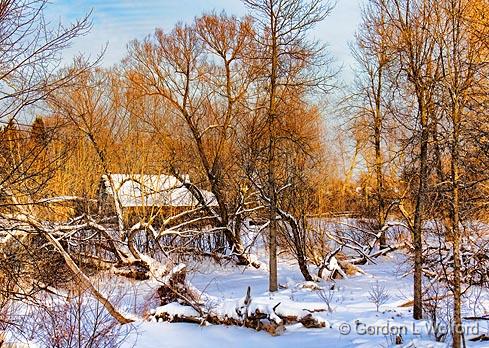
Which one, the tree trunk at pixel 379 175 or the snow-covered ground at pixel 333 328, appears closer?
the snow-covered ground at pixel 333 328

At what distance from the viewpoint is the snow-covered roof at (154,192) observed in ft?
55.0

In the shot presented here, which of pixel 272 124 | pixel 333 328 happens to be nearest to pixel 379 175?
pixel 272 124

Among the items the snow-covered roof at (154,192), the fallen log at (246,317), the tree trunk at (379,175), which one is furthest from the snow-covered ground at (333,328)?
the snow-covered roof at (154,192)

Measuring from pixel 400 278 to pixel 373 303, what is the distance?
11.8 ft

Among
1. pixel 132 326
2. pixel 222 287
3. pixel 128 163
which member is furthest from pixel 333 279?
pixel 128 163

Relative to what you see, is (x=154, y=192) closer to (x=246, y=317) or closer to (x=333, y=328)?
(x=246, y=317)

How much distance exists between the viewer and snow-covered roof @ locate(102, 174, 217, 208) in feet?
55.0

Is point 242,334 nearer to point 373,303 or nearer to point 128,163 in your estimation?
point 373,303

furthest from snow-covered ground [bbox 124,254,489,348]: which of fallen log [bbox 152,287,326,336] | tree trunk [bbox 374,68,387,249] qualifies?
tree trunk [bbox 374,68,387,249]

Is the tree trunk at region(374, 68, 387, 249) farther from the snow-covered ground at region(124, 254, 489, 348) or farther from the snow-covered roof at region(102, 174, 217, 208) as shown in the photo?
the snow-covered roof at region(102, 174, 217, 208)

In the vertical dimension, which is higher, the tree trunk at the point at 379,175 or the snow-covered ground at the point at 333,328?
the tree trunk at the point at 379,175

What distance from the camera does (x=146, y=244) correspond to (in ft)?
58.2

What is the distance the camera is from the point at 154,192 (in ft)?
54.6

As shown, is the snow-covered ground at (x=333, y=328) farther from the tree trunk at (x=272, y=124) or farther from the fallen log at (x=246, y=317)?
the tree trunk at (x=272, y=124)
